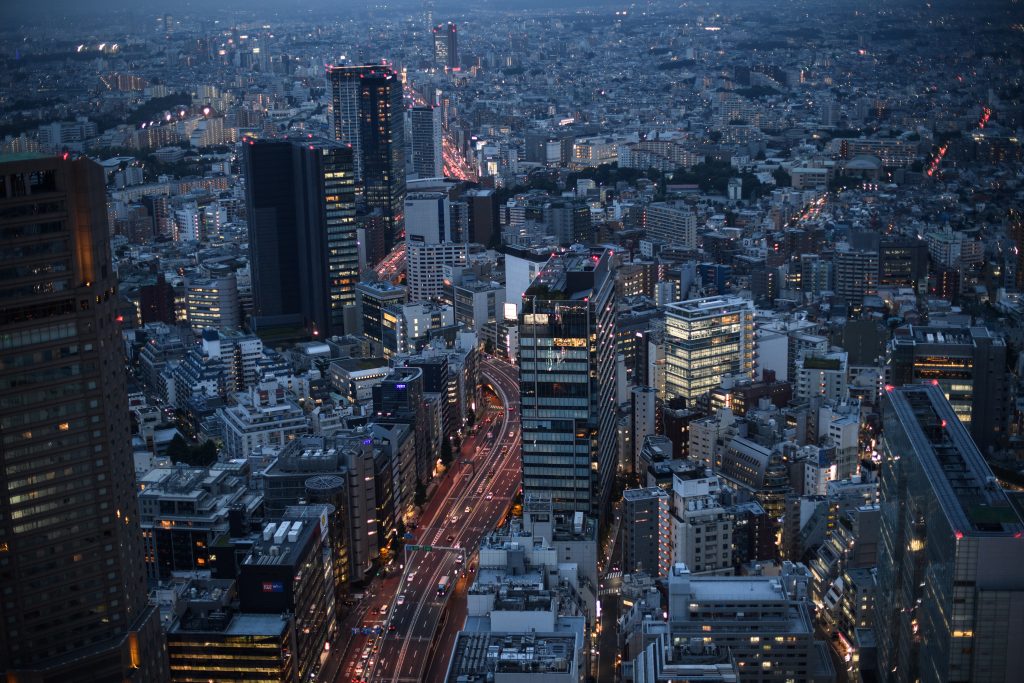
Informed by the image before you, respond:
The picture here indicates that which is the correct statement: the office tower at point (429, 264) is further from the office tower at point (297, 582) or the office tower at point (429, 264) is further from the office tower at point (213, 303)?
the office tower at point (297, 582)

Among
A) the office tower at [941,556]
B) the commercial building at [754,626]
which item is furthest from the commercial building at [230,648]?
the office tower at [941,556]

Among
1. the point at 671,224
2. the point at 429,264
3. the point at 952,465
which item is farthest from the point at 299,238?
the point at 952,465

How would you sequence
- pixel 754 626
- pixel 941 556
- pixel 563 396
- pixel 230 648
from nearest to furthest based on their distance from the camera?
pixel 941 556, pixel 754 626, pixel 230 648, pixel 563 396

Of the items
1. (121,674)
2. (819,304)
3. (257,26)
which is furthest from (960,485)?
(257,26)

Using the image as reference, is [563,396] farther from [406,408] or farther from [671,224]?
[671,224]

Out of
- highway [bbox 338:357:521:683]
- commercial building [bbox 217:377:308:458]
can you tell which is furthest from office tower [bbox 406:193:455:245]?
commercial building [bbox 217:377:308:458]

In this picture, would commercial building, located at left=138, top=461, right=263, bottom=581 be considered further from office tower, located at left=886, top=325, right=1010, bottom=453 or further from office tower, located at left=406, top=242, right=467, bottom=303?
office tower, located at left=406, top=242, right=467, bottom=303
